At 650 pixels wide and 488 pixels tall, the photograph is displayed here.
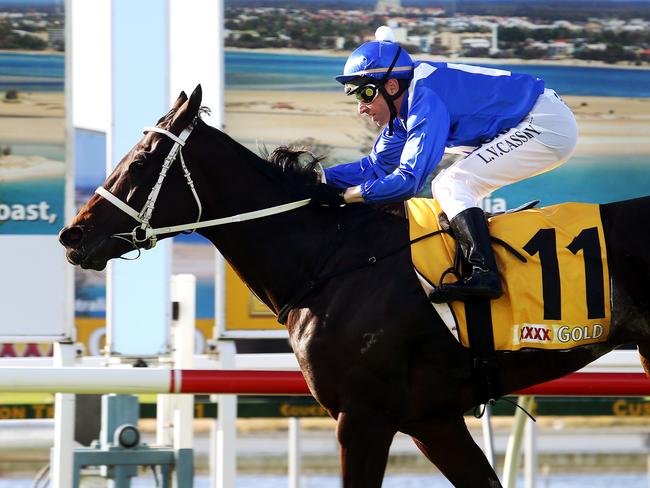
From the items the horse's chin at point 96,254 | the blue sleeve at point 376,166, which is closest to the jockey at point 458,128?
the blue sleeve at point 376,166


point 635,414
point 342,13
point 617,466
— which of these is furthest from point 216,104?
point 617,466

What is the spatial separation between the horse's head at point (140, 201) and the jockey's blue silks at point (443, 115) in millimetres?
602

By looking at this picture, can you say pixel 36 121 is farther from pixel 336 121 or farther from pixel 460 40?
pixel 460 40

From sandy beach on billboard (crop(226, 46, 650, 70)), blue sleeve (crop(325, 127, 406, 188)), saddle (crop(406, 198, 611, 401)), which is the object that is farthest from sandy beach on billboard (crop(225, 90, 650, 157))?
saddle (crop(406, 198, 611, 401))

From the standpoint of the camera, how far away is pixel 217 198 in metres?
4.31

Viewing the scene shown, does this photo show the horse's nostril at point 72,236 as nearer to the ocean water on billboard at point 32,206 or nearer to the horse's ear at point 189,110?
the horse's ear at point 189,110

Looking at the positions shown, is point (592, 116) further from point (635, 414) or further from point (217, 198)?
point (217, 198)

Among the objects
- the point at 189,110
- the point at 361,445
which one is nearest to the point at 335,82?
the point at 189,110

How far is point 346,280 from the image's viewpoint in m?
4.23

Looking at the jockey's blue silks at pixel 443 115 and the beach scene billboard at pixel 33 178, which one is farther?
the beach scene billboard at pixel 33 178

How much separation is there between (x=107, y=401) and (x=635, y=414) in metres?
2.96

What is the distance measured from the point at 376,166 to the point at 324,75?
61.7 inches

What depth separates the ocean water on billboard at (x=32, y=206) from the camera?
5.52m

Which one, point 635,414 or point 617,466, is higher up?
point 635,414
